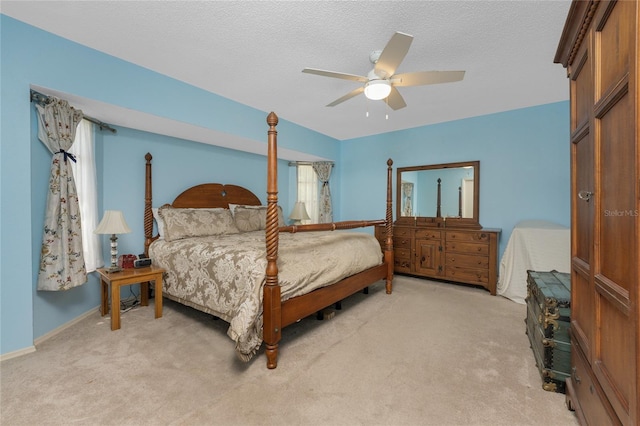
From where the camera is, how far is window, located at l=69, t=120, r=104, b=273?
9.51ft

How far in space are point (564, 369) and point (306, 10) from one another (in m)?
2.90

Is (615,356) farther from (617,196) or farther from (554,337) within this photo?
(554,337)

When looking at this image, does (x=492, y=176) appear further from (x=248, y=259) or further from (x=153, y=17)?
(x=153, y=17)

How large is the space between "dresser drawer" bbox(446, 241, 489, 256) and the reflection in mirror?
536 mm

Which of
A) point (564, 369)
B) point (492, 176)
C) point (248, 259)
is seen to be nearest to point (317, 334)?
point (248, 259)

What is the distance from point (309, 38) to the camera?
222cm

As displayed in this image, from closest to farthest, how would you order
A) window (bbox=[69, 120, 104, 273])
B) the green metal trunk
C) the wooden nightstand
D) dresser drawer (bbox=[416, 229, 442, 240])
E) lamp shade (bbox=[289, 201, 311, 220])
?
1. the green metal trunk
2. the wooden nightstand
3. window (bbox=[69, 120, 104, 273])
4. dresser drawer (bbox=[416, 229, 442, 240])
5. lamp shade (bbox=[289, 201, 311, 220])

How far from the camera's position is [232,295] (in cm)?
232

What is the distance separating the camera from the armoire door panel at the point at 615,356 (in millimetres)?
887

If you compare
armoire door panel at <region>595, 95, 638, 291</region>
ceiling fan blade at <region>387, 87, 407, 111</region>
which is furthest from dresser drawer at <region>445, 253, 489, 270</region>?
Result: armoire door panel at <region>595, 95, 638, 291</region>

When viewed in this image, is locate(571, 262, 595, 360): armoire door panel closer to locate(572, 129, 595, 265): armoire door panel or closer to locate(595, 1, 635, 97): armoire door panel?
locate(572, 129, 595, 265): armoire door panel

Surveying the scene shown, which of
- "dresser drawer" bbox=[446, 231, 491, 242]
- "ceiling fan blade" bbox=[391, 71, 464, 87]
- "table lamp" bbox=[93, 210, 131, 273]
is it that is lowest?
"dresser drawer" bbox=[446, 231, 491, 242]

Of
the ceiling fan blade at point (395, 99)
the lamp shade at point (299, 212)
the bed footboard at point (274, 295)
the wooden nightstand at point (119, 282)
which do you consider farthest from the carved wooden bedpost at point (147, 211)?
the ceiling fan blade at point (395, 99)

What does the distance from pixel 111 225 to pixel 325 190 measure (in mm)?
3732
